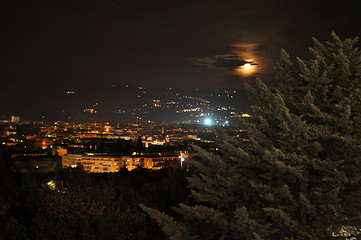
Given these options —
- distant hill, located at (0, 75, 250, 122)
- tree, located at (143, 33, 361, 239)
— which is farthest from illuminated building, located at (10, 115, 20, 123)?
tree, located at (143, 33, 361, 239)

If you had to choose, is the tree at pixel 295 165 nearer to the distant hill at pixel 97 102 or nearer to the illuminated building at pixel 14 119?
the distant hill at pixel 97 102

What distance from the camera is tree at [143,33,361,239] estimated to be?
246 centimetres

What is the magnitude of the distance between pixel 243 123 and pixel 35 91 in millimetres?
174248

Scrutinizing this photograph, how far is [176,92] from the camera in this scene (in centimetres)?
14888

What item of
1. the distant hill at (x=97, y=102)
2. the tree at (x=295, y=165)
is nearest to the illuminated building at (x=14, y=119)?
the distant hill at (x=97, y=102)

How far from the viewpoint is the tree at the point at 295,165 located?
2.46 meters

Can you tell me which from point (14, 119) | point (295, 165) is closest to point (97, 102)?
point (14, 119)

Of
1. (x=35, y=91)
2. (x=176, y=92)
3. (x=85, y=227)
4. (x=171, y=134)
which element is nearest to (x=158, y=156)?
(x=171, y=134)

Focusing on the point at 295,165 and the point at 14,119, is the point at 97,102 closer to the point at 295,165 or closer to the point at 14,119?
the point at 14,119

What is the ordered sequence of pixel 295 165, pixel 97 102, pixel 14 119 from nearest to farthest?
pixel 295 165 → pixel 14 119 → pixel 97 102

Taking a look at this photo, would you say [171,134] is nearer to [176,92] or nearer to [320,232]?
[176,92]

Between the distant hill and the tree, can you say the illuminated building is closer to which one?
the distant hill

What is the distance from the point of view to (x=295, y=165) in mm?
2561

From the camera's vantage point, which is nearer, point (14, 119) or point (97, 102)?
point (14, 119)
